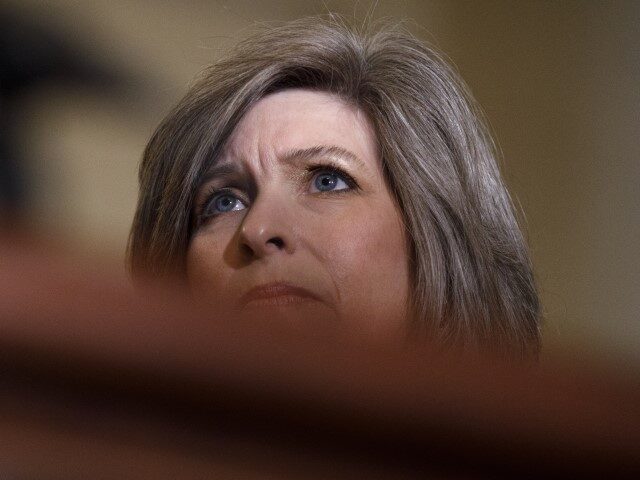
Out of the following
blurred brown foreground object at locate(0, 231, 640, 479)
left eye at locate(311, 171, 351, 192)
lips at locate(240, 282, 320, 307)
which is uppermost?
left eye at locate(311, 171, 351, 192)

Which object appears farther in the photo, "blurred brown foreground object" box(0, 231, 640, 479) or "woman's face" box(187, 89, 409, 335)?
"woman's face" box(187, 89, 409, 335)

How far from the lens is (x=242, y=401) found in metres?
0.13

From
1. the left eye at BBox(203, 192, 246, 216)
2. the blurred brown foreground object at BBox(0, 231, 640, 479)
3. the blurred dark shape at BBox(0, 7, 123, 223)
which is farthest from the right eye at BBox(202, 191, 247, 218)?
the blurred brown foreground object at BBox(0, 231, 640, 479)

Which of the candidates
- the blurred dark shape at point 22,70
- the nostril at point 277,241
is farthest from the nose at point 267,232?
the blurred dark shape at point 22,70

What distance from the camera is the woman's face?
0.52m

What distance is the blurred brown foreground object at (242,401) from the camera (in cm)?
13

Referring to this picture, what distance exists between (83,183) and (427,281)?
470 mm

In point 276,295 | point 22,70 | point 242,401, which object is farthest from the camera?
point 22,70

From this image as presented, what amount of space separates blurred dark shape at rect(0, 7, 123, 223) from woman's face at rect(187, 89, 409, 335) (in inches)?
12.3

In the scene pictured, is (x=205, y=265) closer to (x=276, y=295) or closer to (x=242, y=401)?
(x=276, y=295)

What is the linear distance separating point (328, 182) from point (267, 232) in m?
0.06

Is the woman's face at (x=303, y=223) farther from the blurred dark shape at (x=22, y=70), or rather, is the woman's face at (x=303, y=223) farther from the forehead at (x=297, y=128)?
the blurred dark shape at (x=22, y=70)

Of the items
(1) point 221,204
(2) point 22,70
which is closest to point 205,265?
(1) point 221,204

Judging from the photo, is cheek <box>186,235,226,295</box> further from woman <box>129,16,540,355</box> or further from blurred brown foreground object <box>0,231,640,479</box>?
blurred brown foreground object <box>0,231,640,479</box>
